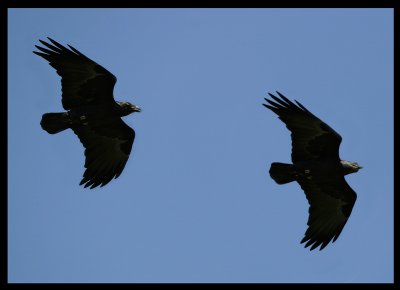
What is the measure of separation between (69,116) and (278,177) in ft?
14.5

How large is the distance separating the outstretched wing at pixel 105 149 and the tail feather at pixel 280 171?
11.5 feet

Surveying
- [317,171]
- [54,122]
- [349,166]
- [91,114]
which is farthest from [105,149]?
[349,166]

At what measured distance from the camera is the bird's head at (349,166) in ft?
55.5

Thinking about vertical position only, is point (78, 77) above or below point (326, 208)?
above

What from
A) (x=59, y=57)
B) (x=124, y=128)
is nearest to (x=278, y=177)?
(x=124, y=128)

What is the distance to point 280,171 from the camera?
54.6ft

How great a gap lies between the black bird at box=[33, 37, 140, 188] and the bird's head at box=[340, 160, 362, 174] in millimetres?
4397

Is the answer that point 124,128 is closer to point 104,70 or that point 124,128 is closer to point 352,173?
point 104,70

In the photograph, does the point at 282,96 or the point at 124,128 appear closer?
the point at 282,96

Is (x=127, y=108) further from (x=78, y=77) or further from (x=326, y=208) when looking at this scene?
(x=326, y=208)

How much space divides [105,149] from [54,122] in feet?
5.28

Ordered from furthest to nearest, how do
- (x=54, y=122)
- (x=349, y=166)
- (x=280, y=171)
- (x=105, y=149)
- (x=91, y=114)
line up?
1. (x=105, y=149)
2. (x=91, y=114)
3. (x=54, y=122)
4. (x=349, y=166)
5. (x=280, y=171)

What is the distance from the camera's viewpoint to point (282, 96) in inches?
647

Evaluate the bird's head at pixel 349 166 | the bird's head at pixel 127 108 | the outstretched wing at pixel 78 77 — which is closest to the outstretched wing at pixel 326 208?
the bird's head at pixel 349 166
